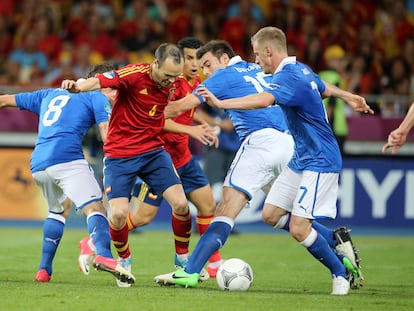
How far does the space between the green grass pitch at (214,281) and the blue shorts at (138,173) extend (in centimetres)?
85

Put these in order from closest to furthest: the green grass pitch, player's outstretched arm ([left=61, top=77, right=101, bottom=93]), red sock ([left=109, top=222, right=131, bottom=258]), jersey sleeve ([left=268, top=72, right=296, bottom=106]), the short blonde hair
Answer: the green grass pitch, player's outstretched arm ([left=61, top=77, right=101, bottom=93]), jersey sleeve ([left=268, top=72, right=296, bottom=106]), the short blonde hair, red sock ([left=109, top=222, right=131, bottom=258])

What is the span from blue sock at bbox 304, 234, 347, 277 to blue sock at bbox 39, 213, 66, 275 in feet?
7.86

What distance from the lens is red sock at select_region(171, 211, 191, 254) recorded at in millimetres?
9562

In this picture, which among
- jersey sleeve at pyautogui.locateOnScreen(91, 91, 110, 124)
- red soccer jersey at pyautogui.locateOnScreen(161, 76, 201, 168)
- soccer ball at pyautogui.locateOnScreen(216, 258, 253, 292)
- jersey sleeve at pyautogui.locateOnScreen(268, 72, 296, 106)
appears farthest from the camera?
red soccer jersey at pyautogui.locateOnScreen(161, 76, 201, 168)

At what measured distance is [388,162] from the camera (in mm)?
15086

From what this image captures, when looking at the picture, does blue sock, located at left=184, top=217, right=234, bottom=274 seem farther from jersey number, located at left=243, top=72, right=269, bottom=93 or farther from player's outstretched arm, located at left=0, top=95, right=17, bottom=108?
player's outstretched arm, located at left=0, top=95, right=17, bottom=108

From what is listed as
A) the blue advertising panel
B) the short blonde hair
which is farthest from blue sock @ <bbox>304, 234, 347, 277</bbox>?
the blue advertising panel

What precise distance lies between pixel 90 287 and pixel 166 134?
2.11 m

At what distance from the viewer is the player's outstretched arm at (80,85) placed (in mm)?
7648

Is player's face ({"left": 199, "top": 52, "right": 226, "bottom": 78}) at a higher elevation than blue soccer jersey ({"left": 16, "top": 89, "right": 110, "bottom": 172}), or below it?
higher

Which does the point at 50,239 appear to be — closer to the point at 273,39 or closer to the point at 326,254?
the point at 326,254

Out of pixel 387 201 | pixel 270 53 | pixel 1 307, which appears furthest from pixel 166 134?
pixel 387 201

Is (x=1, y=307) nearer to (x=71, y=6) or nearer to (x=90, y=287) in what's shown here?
(x=90, y=287)

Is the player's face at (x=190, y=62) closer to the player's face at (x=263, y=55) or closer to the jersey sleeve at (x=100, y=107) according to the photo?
the jersey sleeve at (x=100, y=107)
